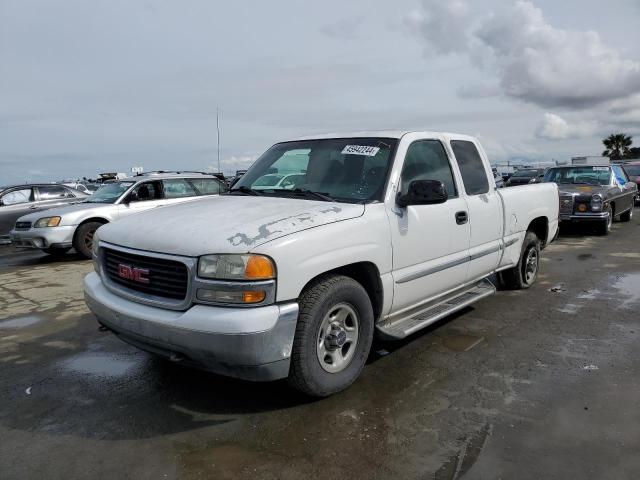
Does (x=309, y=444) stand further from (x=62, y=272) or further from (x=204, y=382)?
(x=62, y=272)

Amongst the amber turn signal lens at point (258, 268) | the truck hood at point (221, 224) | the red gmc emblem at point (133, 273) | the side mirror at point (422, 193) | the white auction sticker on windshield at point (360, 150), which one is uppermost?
the white auction sticker on windshield at point (360, 150)

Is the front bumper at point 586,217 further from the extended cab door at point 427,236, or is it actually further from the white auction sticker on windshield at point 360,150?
the white auction sticker on windshield at point 360,150

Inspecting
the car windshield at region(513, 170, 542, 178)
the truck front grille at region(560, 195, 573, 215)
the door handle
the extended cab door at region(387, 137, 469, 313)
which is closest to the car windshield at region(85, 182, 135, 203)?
the extended cab door at region(387, 137, 469, 313)

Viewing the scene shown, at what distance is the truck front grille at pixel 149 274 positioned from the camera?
10.4 ft

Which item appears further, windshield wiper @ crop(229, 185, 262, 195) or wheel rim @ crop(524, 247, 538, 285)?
wheel rim @ crop(524, 247, 538, 285)

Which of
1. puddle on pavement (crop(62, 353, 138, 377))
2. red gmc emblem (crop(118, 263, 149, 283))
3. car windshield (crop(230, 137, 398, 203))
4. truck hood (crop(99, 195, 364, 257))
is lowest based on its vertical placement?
puddle on pavement (crop(62, 353, 138, 377))

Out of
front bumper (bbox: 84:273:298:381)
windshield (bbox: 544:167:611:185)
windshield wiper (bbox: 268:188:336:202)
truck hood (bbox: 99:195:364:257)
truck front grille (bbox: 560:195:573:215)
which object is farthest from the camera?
windshield (bbox: 544:167:611:185)

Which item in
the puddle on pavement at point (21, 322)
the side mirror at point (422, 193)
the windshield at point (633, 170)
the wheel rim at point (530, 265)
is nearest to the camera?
the side mirror at point (422, 193)

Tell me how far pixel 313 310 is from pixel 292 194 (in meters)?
1.26

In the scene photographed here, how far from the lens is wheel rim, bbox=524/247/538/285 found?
6.46 meters

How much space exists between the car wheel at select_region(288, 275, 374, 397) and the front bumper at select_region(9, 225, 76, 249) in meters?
8.12

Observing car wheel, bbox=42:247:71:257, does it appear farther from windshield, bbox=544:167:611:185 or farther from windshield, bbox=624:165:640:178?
windshield, bbox=624:165:640:178

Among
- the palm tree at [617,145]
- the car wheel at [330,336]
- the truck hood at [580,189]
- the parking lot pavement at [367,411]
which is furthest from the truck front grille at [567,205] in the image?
the palm tree at [617,145]

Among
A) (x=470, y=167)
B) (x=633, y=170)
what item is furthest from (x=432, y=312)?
(x=633, y=170)
